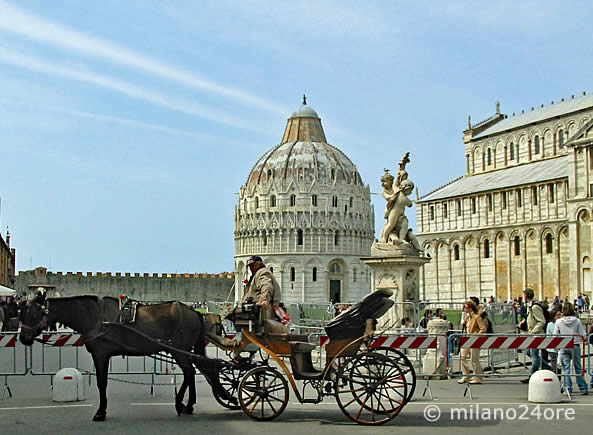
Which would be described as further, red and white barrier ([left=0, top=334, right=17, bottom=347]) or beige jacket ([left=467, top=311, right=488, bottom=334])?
beige jacket ([left=467, top=311, right=488, bottom=334])

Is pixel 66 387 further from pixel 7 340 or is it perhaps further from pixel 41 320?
pixel 7 340

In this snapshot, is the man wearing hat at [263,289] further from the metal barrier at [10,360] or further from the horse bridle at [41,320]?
the metal barrier at [10,360]

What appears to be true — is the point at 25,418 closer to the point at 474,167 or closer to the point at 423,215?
the point at 423,215

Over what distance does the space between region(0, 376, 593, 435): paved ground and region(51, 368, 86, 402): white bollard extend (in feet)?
0.58

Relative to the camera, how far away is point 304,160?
367ft

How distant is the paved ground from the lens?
35.9 ft

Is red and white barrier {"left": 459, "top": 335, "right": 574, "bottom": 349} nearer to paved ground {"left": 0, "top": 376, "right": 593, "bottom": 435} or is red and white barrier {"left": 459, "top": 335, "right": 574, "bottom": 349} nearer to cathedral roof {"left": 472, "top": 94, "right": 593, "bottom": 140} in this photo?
paved ground {"left": 0, "top": 376, "right": 593, "bottom": 435}

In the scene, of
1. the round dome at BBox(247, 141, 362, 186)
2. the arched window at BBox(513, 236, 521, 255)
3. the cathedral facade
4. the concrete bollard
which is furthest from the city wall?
the concrete bollard

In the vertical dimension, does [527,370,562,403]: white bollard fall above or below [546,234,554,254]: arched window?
below

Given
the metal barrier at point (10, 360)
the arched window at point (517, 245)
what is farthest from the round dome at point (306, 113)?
the metal barrier at point (10, 360)

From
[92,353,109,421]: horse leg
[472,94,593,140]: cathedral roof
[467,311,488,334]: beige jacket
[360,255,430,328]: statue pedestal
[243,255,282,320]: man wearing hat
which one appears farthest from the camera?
[472,94,593,140]: cathedral roof

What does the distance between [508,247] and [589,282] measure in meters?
14.4

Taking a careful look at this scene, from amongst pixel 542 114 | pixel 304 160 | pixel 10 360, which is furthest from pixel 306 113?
pixel 10 360

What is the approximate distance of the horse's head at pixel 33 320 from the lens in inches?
492
